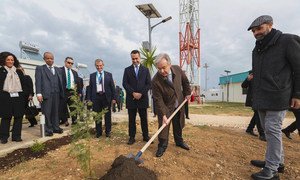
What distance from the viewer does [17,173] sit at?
12.5ft

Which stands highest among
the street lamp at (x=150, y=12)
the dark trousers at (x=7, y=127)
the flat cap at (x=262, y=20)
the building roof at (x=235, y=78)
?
the street lamp at (x=150, y=12)

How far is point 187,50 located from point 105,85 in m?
23.9

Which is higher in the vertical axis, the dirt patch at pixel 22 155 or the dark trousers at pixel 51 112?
the dark trousers at pixel 51 112

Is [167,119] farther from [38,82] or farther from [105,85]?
[38,82]

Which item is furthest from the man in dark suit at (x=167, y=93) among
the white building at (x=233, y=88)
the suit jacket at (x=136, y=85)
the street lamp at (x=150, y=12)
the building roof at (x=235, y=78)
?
the white building at (x=233, y=88)

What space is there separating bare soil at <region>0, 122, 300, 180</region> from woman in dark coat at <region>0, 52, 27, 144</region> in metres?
1.40

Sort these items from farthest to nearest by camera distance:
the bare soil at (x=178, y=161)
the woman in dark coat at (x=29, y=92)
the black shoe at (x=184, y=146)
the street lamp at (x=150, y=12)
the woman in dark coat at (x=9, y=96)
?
the street lamp at (x=150, y=12) < the woman in dark coat at (x=29, y=92) < the woman in dark coat at (x=9, y=96) < the black shoe at (x=184, y=146) < the bare soil at (x=178, y=161)

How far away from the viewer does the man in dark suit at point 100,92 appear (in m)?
6.09

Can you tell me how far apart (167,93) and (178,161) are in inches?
47.1

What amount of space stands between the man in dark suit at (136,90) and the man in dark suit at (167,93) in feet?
2.62

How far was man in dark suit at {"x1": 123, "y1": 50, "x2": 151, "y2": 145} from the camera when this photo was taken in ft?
18.1

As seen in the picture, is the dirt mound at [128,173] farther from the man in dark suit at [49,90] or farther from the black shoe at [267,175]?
the man in dark suit at [49,90]

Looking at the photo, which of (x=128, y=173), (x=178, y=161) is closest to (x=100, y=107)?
(x=178, y=161)

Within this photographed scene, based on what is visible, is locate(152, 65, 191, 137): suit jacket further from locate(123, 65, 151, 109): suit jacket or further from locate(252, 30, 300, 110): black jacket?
locate(252, 30, 300, 110): black jacket
